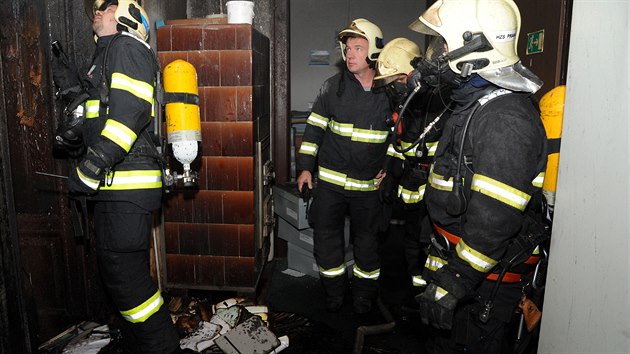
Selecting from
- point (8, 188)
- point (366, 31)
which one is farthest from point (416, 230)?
point (8, 188)

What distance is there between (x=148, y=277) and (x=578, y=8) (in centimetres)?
247

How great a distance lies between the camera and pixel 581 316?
137 centimetres

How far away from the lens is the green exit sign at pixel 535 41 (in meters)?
3.04

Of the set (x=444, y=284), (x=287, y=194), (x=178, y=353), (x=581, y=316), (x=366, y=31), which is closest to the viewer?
(x=581, y=316)

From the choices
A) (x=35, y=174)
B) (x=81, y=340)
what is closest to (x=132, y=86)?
(x=35, y=174)

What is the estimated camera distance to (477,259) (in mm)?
1782

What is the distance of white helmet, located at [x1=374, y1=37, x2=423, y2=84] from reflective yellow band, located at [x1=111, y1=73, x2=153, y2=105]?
5.43 ft

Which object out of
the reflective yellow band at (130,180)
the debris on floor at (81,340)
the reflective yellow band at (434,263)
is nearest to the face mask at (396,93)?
the reflective yellow band at (434,263)

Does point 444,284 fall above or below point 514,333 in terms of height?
above

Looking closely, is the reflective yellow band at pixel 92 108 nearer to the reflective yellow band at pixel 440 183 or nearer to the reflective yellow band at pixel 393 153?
the reflective yellow band at pixel 440 183

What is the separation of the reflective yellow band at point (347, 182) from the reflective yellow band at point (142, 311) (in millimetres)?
1615

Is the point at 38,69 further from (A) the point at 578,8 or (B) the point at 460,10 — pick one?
(A) the point at 578,8

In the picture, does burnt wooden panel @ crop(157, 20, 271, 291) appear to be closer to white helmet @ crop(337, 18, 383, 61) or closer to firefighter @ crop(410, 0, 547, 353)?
white helmet @ crop(337, 18, 383, 61)

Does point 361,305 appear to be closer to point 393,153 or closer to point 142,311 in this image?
point 393,153
